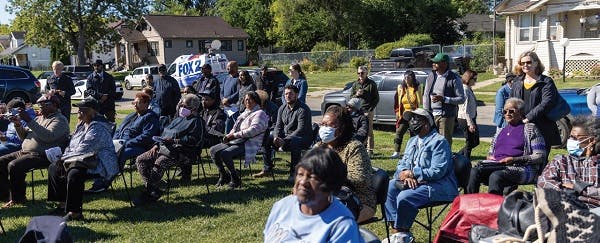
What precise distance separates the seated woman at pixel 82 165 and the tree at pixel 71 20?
42.2 m

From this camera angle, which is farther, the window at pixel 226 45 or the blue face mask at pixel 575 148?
the window at pixel 226 45

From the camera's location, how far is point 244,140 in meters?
7.37

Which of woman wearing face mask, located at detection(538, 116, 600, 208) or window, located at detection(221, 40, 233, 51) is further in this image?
window, located at detection(221, 40, 233, 51)

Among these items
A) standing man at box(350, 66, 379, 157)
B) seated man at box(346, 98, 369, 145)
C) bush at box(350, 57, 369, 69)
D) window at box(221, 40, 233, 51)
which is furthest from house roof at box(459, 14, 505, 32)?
seated man at box(346, 98, 369, 145)

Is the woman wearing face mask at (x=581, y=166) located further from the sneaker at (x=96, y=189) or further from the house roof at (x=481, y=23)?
the house roof at (x=481, y=23)

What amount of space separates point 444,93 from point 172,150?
3.78 m

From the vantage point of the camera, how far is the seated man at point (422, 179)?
4668mm

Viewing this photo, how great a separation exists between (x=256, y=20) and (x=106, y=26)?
50.2 feet

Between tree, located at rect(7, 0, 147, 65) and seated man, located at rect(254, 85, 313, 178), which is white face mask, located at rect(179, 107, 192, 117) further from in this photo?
tree, located at rect(7, 0, 147, 65)

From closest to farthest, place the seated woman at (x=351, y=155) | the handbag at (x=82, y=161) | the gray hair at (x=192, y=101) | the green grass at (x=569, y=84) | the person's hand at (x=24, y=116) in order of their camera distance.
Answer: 1. the seated woman at (x=351, y=155)
2. the handbag at (x=82, y=161)
3. the person's hand at (x=24, y=116)
4. the gray hair at (x=192, y=101)
5. the green grass at (x=569, y=84)

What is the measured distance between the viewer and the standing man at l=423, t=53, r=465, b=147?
7.55m

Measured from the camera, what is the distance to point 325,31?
1950 inches

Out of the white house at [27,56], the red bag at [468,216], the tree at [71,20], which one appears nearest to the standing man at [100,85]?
the red bag at [468,216]

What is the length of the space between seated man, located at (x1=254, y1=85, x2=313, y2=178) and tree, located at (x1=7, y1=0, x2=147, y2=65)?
4174cm
